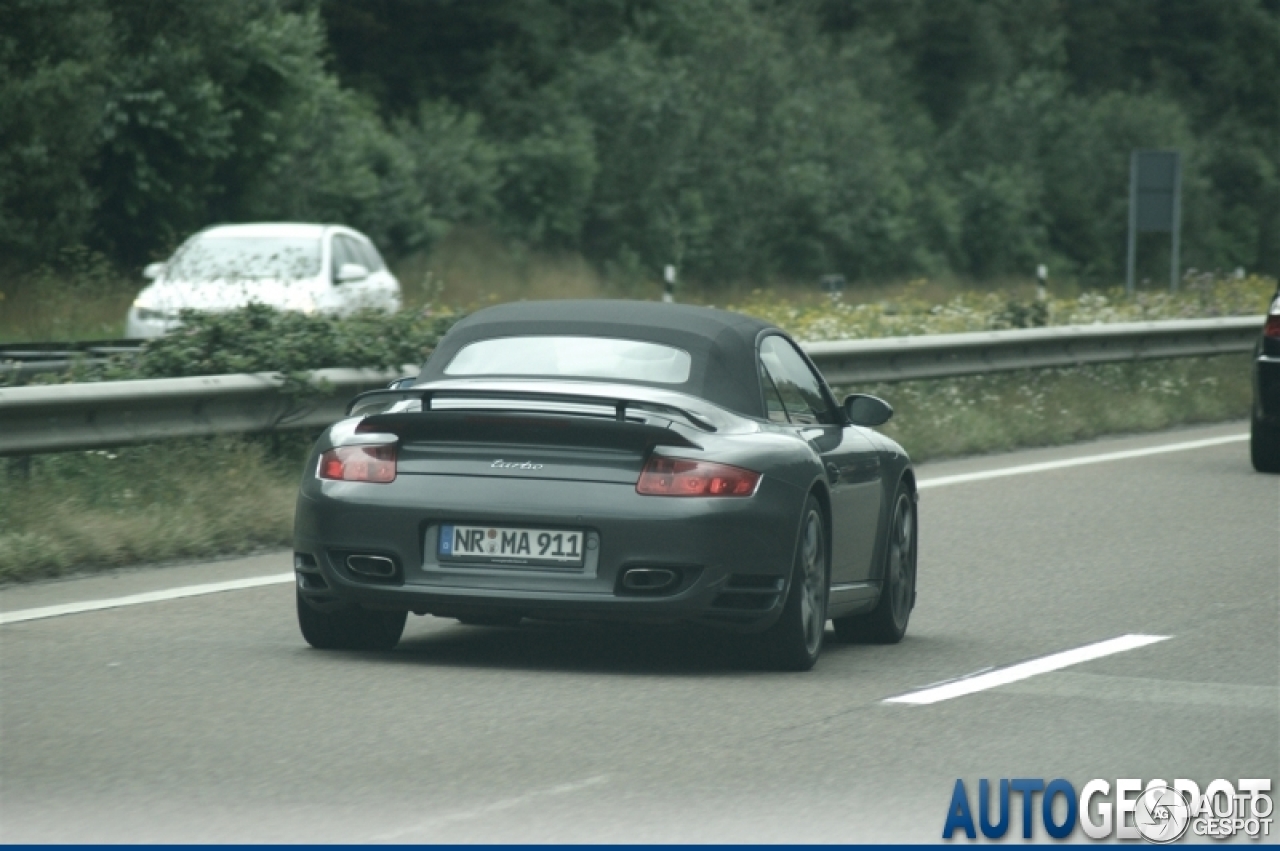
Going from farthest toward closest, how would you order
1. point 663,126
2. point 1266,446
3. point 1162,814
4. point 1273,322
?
point 663,126
point 1266,446
point 1273,322
point 1162,814

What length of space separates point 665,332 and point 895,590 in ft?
5.01

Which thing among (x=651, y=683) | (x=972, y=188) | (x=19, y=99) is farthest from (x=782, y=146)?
(x=651, y=683)

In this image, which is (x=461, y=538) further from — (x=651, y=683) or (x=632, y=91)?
(x=632, y=91)

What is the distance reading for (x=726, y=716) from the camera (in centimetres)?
808

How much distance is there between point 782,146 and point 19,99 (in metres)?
30.1

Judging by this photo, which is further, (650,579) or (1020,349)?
(1020,349)

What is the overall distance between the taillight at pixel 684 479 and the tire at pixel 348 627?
3.72ft

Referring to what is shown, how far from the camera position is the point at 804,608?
9.15 m

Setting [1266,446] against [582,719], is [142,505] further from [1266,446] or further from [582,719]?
[1266,446]

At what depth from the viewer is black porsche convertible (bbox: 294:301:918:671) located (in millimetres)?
8633

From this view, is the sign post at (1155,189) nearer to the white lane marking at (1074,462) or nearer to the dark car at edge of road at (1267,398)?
the white lane marking at (1074,462)

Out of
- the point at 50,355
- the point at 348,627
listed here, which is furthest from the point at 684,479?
the point at 50,355

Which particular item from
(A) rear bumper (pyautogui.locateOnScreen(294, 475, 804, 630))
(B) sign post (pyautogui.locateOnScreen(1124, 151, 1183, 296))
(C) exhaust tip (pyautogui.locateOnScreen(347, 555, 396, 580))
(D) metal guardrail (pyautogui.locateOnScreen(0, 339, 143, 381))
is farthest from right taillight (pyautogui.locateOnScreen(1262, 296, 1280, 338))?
(B) sign post (pyautogui.locateOnScreen(1124, 151, 1183, 296))

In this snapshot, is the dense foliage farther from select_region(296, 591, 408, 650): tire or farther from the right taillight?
select_region(296, 591, 408, 650): tire
